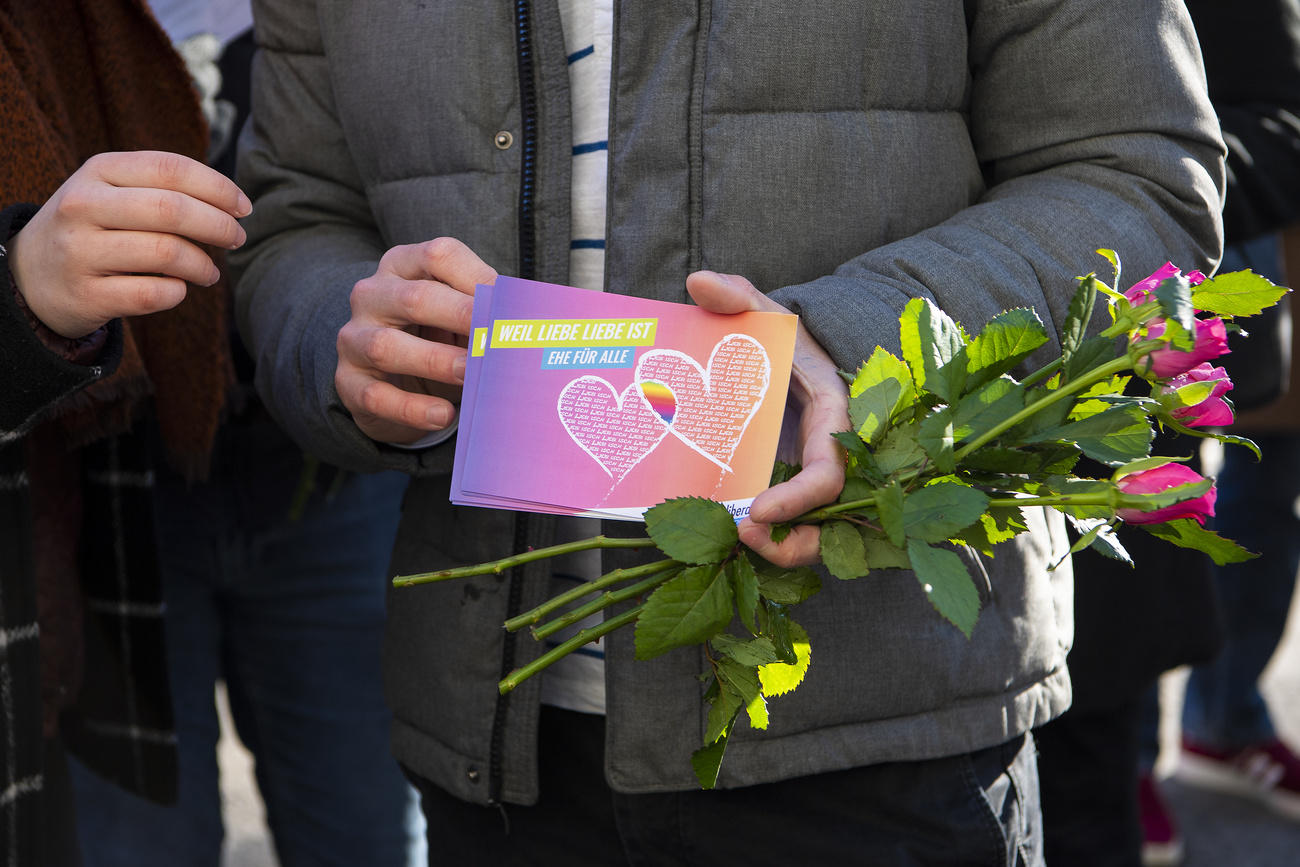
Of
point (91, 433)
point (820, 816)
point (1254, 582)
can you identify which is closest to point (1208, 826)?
point (1254, 582)

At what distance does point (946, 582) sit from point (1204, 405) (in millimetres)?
229

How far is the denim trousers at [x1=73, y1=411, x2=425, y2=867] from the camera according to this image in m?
1.75

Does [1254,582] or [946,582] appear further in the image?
[1254,582]

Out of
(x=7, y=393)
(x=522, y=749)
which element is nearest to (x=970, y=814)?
(x=522, y=749)

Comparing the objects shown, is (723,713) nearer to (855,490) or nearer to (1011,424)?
(855,490)

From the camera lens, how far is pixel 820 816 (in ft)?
3.29

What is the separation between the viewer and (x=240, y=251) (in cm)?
133

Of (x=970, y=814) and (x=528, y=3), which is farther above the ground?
(x=528, y=3)

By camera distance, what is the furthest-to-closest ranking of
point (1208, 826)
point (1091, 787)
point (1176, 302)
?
point (1208, 826) → point (1091, 787) → point (1176, 302)

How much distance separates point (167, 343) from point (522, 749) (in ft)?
2.32

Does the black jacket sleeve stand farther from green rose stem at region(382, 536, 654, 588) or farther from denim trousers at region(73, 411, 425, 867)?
denim trousers at region(73, 411, 425, 867)

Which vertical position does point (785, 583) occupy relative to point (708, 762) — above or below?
above

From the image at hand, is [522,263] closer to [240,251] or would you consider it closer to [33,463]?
[240,251]

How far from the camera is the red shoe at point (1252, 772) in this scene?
2.73 m
